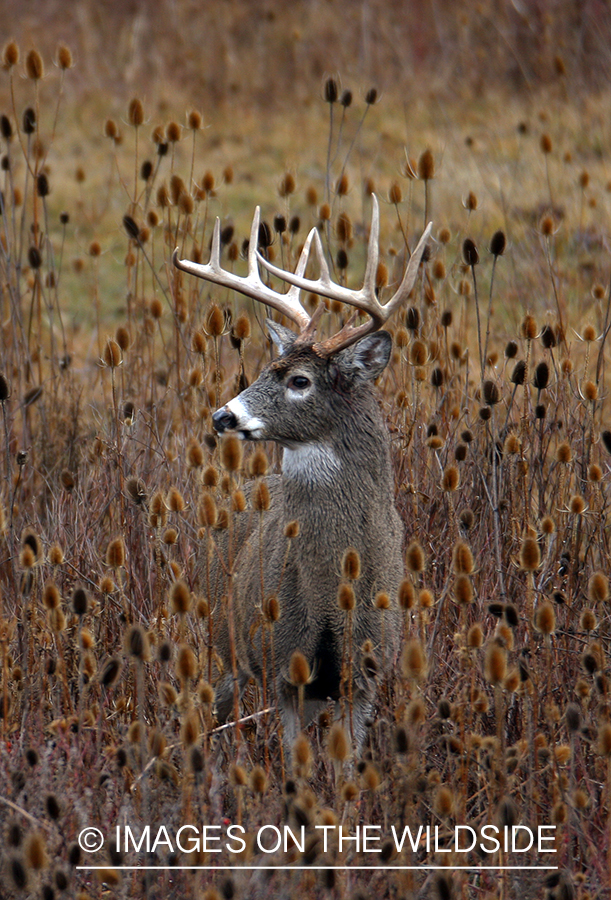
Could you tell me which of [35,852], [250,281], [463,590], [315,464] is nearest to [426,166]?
[250,281]

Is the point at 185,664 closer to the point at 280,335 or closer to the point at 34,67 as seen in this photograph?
the point at 280,335

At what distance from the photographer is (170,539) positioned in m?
3.27

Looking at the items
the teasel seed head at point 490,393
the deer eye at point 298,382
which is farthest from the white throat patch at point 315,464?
the teasel seed head at point 490,393

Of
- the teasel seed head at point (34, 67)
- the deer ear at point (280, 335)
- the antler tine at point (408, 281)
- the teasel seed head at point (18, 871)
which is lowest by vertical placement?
the teasel seed head at point (18, 871)

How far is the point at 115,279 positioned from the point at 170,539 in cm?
728

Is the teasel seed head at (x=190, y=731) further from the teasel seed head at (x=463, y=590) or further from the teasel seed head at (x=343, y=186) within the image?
the teasel seed head at (x=343, y=186)

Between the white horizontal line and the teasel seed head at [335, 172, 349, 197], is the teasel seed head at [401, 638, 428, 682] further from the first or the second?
the teasel seed head at [335, 172, 349, 197]

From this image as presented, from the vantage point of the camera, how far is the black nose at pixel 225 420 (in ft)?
10.9

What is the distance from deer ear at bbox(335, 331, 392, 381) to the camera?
11.7 feet

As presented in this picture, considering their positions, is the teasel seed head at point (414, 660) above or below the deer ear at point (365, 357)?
below

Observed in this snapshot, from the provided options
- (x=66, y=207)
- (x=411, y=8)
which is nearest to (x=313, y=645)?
(x=66, y=207)

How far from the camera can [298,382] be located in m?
3.52

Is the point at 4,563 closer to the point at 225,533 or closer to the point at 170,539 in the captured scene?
the point at 225,533

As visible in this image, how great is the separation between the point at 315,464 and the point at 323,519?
0.17m
